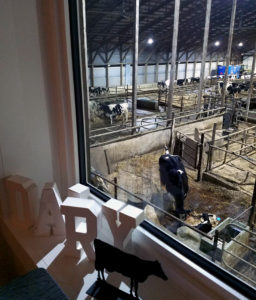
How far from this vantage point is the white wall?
0.70 meters

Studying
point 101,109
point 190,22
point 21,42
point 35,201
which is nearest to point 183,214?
point 35,201

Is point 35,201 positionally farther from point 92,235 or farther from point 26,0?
point 26,0

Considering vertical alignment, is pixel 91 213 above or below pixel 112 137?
above

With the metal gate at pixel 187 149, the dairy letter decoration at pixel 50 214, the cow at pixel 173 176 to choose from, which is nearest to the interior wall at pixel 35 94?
the dairy letter decoration at pixel 50 214

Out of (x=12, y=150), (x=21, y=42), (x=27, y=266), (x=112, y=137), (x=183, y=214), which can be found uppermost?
(x=21, y=42)

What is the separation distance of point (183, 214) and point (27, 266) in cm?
181

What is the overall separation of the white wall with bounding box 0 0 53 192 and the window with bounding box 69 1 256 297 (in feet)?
0.34

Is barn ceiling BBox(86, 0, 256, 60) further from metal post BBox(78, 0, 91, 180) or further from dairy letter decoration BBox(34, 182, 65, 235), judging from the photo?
dairy letter decoration BBox(34, 182, 65, 235)

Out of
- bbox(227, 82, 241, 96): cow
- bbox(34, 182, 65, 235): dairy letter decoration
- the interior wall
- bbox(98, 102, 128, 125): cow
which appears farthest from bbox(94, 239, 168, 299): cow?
bbox(227, 82, 241, 96): cow

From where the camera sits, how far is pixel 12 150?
0.79m

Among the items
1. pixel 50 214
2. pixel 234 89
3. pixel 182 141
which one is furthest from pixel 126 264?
pixel 234 89

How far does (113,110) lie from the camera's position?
5387 millimetres

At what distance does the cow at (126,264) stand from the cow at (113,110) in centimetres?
473

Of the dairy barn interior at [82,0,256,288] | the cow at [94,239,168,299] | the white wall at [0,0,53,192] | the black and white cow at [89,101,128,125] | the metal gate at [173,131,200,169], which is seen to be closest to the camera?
the cow at [94,239,168,299]
